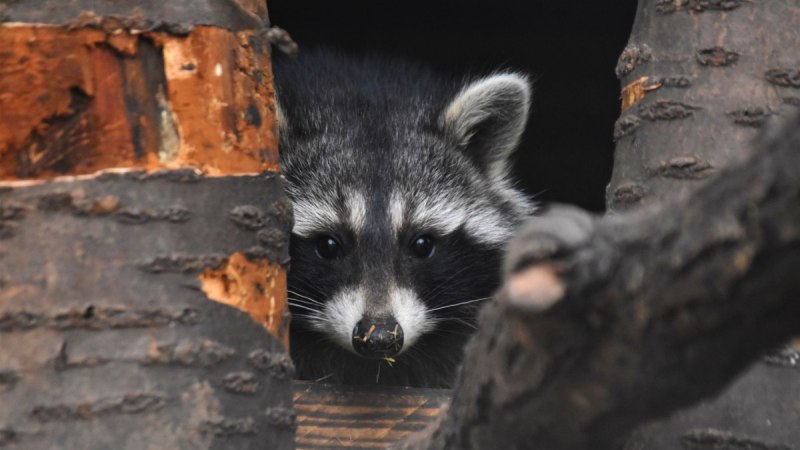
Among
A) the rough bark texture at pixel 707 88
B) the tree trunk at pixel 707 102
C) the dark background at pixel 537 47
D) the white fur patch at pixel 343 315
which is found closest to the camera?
the tree trunk at pixel 707 102

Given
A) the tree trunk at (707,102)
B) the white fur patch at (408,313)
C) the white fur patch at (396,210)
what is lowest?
the tree trunk at (707,102)

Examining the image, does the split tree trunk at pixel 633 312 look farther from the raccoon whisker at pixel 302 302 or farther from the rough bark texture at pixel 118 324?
the raccoon whisker at pixel 302 302

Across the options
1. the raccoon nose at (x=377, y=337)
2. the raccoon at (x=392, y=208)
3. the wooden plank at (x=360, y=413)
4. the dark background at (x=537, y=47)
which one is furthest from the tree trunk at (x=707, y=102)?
the dark background at (x=537, y=47)

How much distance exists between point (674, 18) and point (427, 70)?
241cm

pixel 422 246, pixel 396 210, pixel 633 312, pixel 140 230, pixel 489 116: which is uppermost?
pixel 489 116

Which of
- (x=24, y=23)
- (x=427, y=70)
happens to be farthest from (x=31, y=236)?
(x=427, y=70)

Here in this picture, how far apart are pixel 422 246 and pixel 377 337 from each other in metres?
0.61

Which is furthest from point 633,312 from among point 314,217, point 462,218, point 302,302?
point 462,218

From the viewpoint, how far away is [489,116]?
14.3ft

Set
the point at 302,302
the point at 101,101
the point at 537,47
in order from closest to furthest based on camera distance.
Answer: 1. the point at 101,101
2. the point at 302,302
3. the point at 537,47

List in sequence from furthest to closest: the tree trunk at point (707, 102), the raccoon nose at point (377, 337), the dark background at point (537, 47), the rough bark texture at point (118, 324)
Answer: the dark background at point (537, 47)
the raccoon nose at point (377, 337)
the tree trunk at point (707, 102)
the rough bark texture at point (118, 324)

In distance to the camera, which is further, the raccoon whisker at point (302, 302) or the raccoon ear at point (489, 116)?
the raccoon ear at point (489, 116)

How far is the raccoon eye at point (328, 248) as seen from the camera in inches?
154

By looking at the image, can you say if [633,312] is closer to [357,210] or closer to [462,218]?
[357,210]
